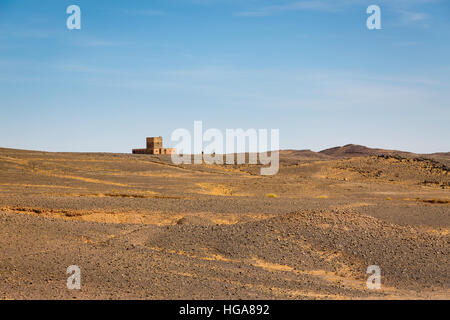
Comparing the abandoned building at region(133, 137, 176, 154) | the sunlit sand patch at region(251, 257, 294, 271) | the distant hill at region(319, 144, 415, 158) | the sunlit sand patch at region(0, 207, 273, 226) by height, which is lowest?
the sunlit sand patch at region(251, 257, 294, 271)

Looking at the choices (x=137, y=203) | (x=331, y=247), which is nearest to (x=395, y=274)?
(x=331, y=247)

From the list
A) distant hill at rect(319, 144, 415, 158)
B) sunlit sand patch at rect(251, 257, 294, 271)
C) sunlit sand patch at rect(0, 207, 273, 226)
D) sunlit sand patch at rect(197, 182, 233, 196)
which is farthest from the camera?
distant hill at rect(319, 144, 415, 158)

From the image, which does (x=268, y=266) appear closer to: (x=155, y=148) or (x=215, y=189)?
(x=215, y=189)

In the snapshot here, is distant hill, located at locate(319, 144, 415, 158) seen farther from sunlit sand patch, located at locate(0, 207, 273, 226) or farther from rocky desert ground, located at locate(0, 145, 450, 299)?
sunlit sand patch, located at locate(0, 207, 273, 226)

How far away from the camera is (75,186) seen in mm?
31438

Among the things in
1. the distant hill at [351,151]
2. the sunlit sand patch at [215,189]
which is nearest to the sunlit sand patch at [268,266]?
the sunlit sand patch at [215,189]

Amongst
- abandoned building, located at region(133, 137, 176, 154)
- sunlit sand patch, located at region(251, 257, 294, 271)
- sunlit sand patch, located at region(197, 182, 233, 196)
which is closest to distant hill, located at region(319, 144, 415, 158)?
abandoned building, located at region(133, 137, 176, 154)

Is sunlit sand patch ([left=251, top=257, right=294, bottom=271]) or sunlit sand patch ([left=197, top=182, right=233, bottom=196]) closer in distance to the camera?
sunlit sand patch ([left=251, top=257, right=294, bottom=271])

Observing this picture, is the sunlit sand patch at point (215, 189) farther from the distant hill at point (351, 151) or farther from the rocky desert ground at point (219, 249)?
the distant hill at point (351, 151)

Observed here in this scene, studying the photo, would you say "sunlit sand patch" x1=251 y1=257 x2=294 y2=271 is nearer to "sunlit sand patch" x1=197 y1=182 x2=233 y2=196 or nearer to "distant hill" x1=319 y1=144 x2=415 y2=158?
"sunlit sand patch" x1=197 y1=182 x2=233 y2=196

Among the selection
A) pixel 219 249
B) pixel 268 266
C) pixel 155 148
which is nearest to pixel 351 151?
pixel 155 148

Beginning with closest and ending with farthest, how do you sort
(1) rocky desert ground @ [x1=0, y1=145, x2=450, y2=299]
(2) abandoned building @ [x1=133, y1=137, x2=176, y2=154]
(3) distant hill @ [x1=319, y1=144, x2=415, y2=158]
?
(1) rocky desert ground @ [x1=0, y1=145, x2=450, y2=299] → (2) abandoned building @ [x1=133, y1=137, x2=176, y2=154] → (3) distant hill @ [x1=319, y1=144, x2=415, y2=158]

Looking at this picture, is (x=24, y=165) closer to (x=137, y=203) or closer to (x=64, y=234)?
(x=137, y=203)

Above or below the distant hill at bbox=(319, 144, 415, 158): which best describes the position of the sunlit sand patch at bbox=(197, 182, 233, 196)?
below
